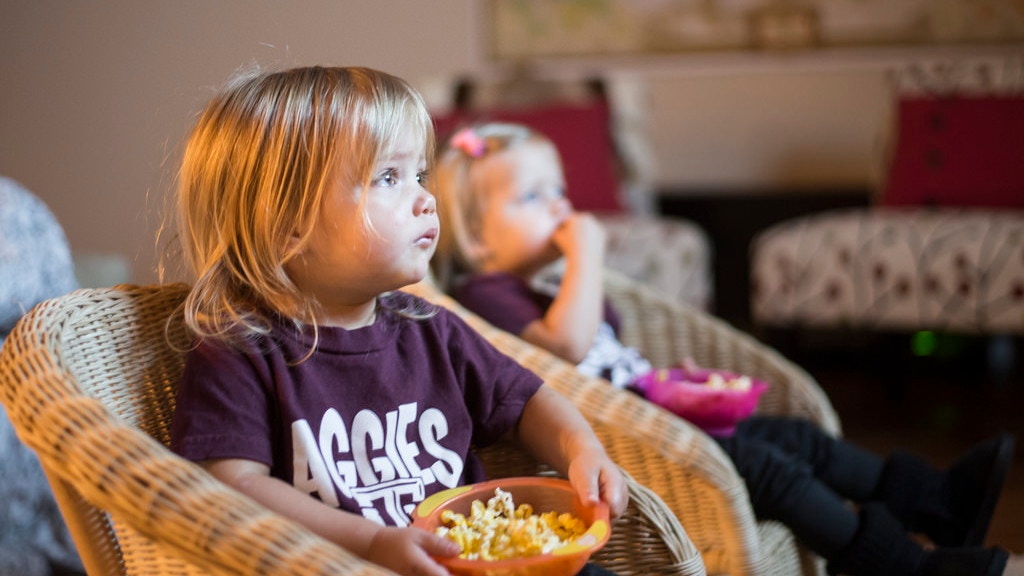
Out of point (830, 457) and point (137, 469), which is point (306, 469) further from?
point (830, 457)

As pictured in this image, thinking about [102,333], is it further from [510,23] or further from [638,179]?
[510,23]

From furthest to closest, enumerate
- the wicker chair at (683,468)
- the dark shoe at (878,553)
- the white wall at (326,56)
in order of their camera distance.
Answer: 1. the white wall at (326,56)
2. the dark shoe at (878,553)
3. the wicker chair at (683,468)

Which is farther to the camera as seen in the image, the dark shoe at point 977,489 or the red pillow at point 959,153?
the red pillow at point 959,153

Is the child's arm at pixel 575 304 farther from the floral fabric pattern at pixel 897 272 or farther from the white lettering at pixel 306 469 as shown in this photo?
the floral fabric pattern at pixel 897 272

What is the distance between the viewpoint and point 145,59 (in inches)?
185

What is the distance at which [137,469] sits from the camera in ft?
2.77

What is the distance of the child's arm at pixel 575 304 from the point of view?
160cm

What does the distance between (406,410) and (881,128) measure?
348 centimetres

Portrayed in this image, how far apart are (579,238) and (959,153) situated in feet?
7.44

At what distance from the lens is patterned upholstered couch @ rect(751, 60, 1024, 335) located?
3.04 m

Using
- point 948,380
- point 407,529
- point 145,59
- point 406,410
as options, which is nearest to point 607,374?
point 406,410

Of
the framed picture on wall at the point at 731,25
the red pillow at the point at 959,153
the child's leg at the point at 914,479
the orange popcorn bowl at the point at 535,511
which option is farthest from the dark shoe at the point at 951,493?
the framed picture on wall at the point at 731,25

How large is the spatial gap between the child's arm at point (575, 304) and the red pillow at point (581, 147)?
2086 mm

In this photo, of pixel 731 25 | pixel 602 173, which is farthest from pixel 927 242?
pixel 731 25
